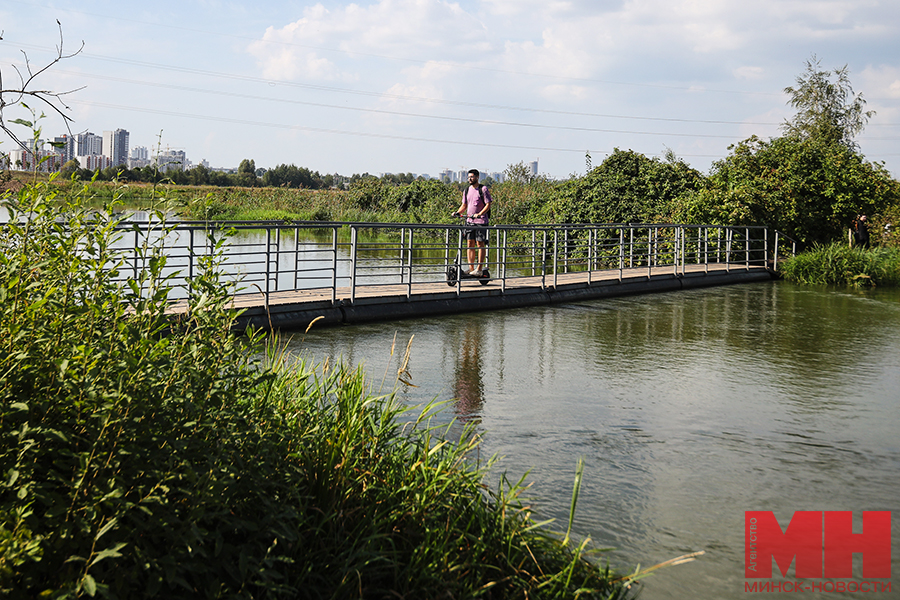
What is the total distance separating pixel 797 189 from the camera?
1089 inches

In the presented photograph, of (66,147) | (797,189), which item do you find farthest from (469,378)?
(797,189)

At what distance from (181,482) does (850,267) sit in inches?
895

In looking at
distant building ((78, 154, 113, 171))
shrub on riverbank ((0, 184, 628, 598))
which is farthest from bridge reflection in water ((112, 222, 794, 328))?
distant building ((78, 154, 113, 171))

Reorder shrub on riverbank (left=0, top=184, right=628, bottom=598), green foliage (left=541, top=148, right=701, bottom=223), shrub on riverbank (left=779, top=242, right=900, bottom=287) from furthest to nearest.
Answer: green foliage (left=541, top=148, right=701, bottom=223)
shrub on riverbank (left=779, top=242, right=900, bottom=287)
shrub on riverbank (left=0, top=184, right=628, bottom=598)

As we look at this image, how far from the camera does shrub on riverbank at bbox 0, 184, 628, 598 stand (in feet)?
9.04

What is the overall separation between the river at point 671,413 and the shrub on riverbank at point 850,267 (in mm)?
8608

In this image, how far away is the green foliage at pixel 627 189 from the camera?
30453 millimetres

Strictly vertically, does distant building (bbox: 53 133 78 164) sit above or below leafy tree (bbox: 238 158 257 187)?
below

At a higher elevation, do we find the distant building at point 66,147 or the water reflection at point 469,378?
the distant building at point 66,147

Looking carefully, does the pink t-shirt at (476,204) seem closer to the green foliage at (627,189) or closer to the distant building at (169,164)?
the distant building at (169,164)

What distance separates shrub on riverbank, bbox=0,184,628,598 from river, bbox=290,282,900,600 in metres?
0.89

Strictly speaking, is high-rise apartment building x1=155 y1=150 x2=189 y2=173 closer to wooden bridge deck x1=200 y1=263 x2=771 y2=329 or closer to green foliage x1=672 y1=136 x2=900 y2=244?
wooden bridge deck x1=200 y1=263 x2=771 y2=329

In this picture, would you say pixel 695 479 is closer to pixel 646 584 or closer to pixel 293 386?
pixel 646 584

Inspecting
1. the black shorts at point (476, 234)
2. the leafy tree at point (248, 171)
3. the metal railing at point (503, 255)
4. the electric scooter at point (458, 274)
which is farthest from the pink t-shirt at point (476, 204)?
the leafy tree at point (248, 171)
